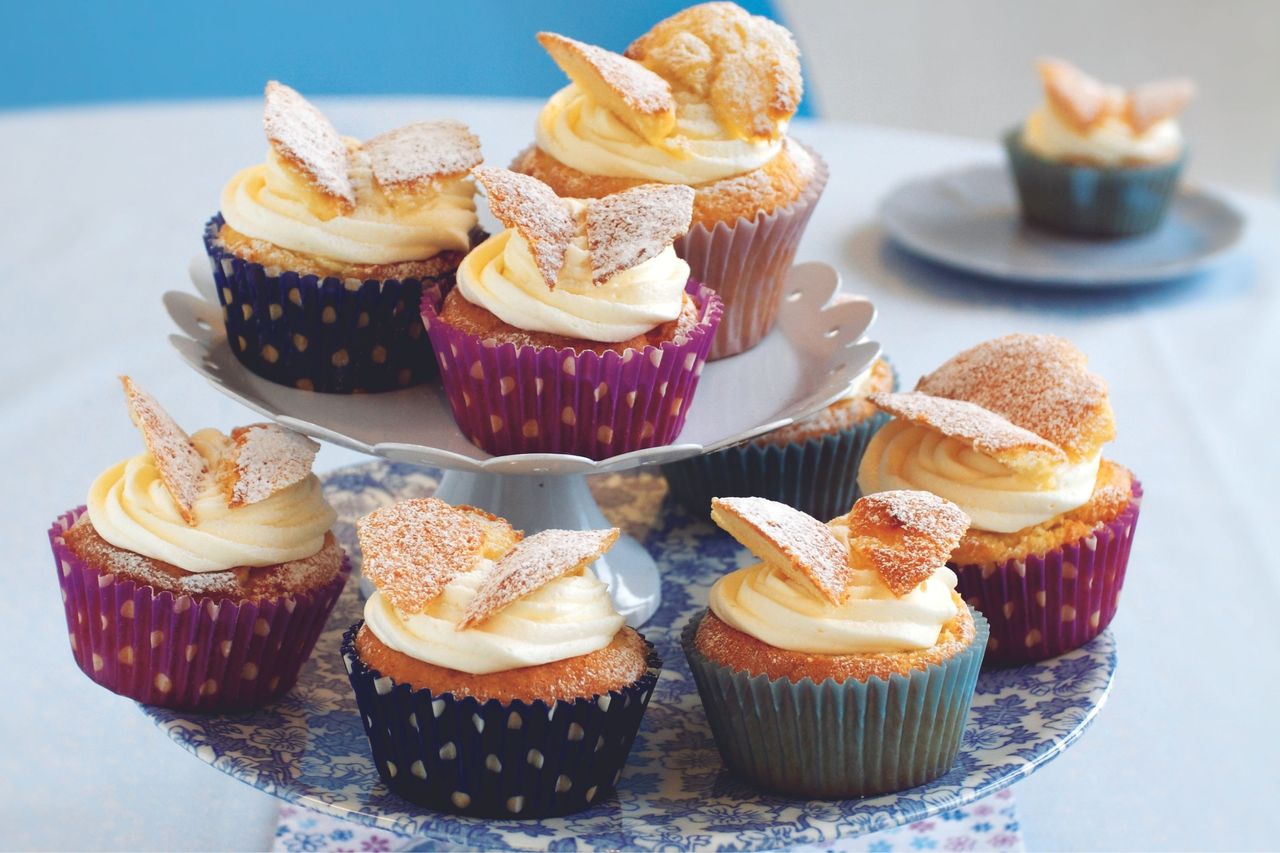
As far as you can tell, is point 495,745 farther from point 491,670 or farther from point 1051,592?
point 1051,592

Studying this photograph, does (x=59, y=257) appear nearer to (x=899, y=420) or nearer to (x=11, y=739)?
(x=11, y=739)

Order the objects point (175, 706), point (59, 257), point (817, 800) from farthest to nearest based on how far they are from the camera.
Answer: point (59, 257) → point (175, 706) → point (817, 800)

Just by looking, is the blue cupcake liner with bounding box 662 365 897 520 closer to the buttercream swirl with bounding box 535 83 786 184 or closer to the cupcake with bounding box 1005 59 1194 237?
the buttercream swirl with bounding box 535 83 786 184

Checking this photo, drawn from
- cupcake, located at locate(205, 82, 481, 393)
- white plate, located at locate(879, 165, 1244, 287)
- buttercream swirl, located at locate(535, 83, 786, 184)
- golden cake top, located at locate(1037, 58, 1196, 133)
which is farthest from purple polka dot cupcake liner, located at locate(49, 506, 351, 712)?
golden cake top, located at locate(1037, 58, 1196, 133)

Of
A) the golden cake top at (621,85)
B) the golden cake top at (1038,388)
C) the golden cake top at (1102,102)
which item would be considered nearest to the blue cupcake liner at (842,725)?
the golden cake top at (1038,388)

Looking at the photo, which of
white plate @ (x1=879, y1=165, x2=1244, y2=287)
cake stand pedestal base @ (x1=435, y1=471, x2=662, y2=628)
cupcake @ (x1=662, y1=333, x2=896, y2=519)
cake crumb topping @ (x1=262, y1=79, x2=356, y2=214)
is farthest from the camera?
white plate @ (x1=879, y1=165, x2=1244, y2=287)

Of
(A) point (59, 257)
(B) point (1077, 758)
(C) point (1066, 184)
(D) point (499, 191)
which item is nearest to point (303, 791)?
(D) point (499, 191)

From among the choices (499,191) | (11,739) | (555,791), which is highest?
(499,191)
